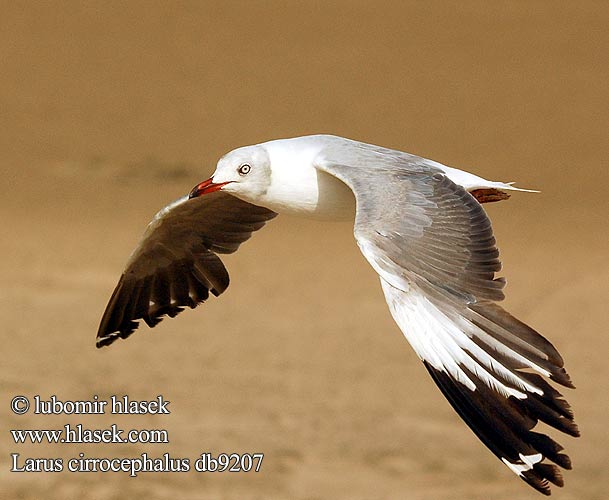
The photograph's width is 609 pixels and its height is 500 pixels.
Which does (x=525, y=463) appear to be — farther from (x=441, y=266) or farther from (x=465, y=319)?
(x=441, y=266)

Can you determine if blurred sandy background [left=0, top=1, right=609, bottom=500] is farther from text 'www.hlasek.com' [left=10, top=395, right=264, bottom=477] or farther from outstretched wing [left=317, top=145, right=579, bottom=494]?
outstretched wing [left=317, top=145, right=579, bottom=494]

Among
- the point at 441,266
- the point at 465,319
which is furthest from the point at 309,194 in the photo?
the point at 465,319

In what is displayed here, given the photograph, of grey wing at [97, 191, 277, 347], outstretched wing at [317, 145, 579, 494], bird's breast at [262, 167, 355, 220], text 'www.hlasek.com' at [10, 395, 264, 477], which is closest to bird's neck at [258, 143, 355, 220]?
bird's breast at [262, 167, 355, 220]

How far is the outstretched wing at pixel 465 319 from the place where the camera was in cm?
550

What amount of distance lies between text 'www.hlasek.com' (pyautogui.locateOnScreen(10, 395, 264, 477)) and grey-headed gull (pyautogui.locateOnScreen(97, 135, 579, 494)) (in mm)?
2793

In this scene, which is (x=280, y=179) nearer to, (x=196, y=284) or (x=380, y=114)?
(x=196, y=284)

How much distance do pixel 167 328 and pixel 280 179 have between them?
5.12m

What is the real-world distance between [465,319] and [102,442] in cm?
451

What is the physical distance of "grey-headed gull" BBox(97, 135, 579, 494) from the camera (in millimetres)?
5508

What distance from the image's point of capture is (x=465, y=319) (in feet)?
18.5

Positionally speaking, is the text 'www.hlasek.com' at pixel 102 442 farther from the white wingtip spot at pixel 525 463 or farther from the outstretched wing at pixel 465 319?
the white wingtip spot at pixel 525 463

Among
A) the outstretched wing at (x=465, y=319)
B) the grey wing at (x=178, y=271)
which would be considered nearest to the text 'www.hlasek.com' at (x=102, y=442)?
the grey wing at (x=178, y=271)

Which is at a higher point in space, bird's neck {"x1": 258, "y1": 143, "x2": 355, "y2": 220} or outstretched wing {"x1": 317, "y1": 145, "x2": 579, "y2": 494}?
bird's neck {"x1": 258, "y1": 143, "x2": 355, "y2": 220}

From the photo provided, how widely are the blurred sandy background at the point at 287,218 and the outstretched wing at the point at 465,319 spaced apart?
4.00 meters
